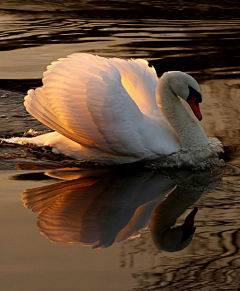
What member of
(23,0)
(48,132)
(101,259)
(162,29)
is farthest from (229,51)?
(101,259)

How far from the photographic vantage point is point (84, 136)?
637cm

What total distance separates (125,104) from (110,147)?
1.55 ft

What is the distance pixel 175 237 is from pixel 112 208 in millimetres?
728

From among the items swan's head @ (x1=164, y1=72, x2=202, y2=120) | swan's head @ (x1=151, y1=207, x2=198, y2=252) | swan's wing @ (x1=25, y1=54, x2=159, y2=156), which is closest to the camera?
swan's head @ (x1=151, y1=207, x2=198, y2=252)

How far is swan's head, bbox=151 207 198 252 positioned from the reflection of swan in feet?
4.71

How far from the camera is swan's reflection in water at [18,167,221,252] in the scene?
473cm

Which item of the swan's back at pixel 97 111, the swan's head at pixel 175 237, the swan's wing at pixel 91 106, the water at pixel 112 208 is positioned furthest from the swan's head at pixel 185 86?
the swan's head at pixel 175 237

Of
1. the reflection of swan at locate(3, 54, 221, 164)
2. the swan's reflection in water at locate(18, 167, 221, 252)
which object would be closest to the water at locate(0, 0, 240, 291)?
the swan's reflection in water at locate(18, 167, 221, 252)

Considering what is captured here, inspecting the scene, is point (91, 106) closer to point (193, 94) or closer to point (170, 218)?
point (193, 94)

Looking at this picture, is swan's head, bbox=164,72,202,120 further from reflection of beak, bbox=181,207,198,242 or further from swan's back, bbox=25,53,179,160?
reflection of beak, bbox=181,207,198,242

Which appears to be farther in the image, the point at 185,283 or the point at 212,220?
the point at 212,220

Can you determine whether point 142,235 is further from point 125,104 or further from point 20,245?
point 125,104

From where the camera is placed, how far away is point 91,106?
619 centimetres

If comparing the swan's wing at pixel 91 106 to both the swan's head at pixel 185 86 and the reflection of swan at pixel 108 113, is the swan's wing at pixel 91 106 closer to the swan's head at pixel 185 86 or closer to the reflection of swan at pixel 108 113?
the reflection of swan at pixel 108 113
